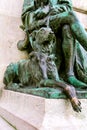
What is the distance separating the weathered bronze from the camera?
95.8 inches

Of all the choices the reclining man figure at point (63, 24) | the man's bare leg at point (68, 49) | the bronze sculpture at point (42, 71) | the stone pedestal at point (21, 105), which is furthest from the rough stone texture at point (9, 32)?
the man's bare leg at point (68, 49)

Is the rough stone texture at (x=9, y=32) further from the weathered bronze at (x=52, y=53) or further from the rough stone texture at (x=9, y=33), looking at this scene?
the weathered bronze at (x=52, y=53)

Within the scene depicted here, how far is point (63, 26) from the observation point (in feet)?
8.59

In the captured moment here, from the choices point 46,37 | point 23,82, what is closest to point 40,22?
point 46,37

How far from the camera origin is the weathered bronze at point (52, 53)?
2434mm

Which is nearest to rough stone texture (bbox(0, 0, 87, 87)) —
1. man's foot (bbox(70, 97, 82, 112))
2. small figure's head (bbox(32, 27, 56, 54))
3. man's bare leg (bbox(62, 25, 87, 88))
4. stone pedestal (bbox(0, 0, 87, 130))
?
stone pedestal (bbox(0, 0, 87, 130))

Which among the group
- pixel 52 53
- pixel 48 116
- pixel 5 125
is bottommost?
pixel 5 125

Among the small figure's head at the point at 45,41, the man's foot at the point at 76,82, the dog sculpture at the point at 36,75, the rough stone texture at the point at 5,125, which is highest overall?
the small figure's head at the point at 45,41

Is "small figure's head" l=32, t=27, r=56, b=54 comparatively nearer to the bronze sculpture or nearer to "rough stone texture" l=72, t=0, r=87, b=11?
the bronze sculpture

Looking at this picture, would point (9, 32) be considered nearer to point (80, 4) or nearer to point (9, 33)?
point (9, 33)

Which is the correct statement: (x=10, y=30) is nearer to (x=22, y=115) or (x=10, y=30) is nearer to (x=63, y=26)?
(x=63, y=26)

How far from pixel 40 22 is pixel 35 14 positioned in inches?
10.7

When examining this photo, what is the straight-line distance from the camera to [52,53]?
2.67 m

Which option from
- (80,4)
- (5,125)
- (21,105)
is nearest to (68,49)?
(21,105)
